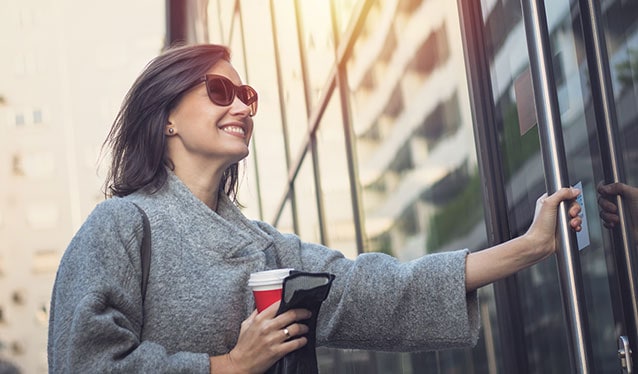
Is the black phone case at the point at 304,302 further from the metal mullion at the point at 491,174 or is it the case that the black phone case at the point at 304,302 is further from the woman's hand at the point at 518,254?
the metal mullion at the point at 491,174

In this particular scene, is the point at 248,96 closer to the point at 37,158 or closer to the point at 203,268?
the point at 203,268

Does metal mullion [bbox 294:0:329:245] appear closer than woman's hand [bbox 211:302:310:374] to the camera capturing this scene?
No

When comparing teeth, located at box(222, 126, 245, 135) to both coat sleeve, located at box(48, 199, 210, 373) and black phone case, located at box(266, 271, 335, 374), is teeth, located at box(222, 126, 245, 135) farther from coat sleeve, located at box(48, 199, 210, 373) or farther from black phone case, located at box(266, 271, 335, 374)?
black phone case, located at box(266, 271, 335, 374)

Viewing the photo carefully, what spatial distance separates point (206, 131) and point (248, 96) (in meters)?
0.21

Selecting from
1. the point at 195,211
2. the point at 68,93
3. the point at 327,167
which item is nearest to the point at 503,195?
the point at 195,211

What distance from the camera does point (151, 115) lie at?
8.14 feet

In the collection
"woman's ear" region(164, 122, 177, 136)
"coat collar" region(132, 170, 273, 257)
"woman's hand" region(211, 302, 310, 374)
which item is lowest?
"woman's hand" region(211, 302, 310, 374)

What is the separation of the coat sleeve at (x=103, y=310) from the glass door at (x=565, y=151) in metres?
0.83

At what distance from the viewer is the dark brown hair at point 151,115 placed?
2.43m

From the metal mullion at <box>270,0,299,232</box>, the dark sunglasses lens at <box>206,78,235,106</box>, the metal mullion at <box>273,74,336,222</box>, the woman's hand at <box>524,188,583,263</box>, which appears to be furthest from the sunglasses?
the metal mullion at <box>270,0,299,232</box>

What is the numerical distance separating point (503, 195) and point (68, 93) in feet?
176

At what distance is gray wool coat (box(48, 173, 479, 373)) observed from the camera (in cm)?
206

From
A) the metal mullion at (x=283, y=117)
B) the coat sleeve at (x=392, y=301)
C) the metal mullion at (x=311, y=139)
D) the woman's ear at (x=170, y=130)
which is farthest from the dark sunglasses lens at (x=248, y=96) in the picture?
the metal mullion at (x=283, y=117)

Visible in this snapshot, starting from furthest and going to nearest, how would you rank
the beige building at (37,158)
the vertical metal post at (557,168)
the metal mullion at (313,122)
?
1. the beige building at (37,158)
2. the metal mullion at (313,122)
3. the vertical metal post at (557,168)
